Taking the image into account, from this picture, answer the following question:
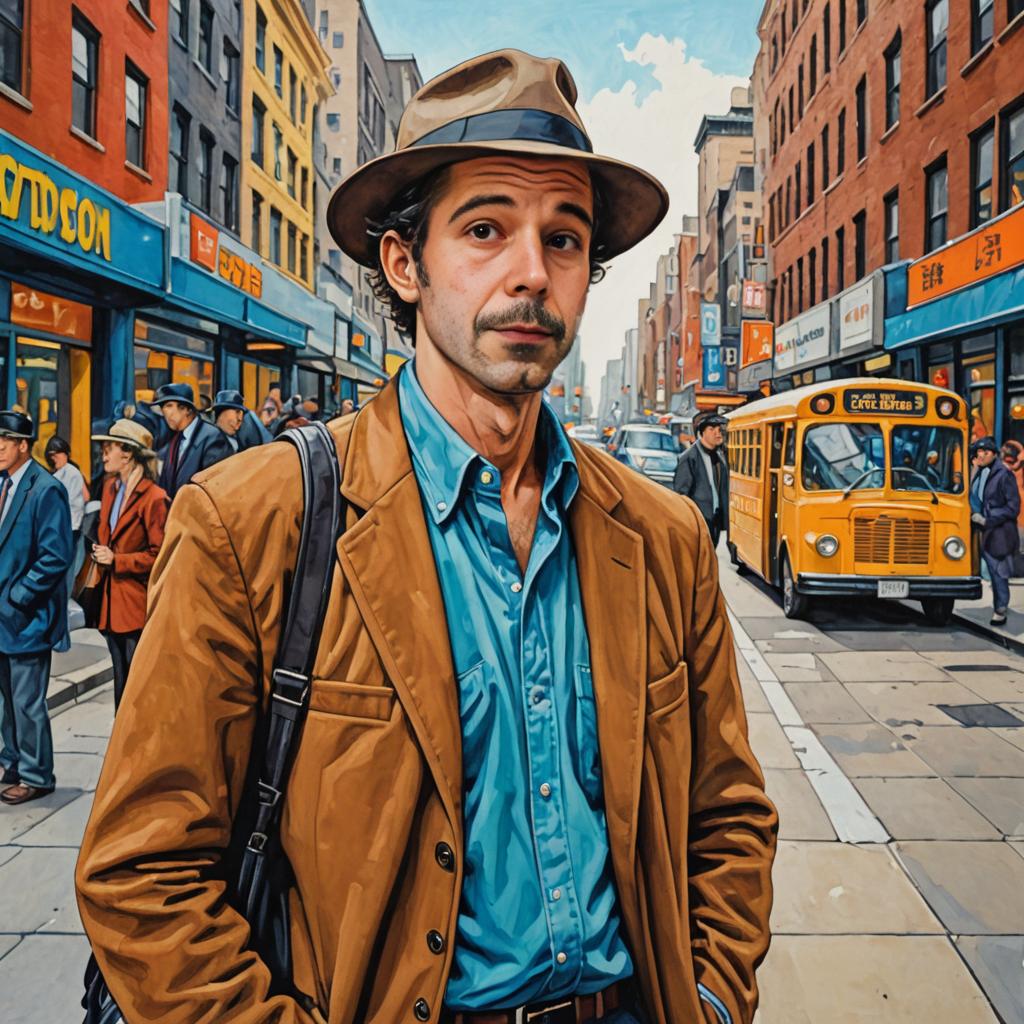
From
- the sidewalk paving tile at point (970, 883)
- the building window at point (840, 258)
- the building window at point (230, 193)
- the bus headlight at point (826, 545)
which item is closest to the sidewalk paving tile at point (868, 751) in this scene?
the sidewalk paving tile at point (970, 883)

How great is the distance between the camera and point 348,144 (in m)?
42.0

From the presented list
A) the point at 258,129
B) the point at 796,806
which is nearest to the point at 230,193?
the point at 258,129

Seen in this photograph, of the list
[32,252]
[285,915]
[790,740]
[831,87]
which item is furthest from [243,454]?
[831,87]

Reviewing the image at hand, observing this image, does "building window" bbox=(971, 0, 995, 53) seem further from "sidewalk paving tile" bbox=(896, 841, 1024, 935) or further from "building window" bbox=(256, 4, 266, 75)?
"sidewalk paving tile" bbox=(896, 841, 1024, 935)

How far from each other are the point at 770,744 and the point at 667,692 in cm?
479

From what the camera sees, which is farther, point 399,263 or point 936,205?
point 936,205

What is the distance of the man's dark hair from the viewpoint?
175 cm

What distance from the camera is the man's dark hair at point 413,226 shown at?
1.75 meters

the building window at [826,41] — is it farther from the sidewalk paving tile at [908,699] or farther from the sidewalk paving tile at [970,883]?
the sidewalk paving tile at [970,883]

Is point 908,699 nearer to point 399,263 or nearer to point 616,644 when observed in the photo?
point 616,644

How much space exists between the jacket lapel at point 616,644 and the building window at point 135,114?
16006mm

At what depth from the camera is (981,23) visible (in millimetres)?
17609

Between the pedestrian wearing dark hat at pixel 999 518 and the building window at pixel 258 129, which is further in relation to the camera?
the building window at pixel 258 129

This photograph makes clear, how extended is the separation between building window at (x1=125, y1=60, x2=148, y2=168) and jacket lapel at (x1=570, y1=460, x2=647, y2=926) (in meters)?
16.0
